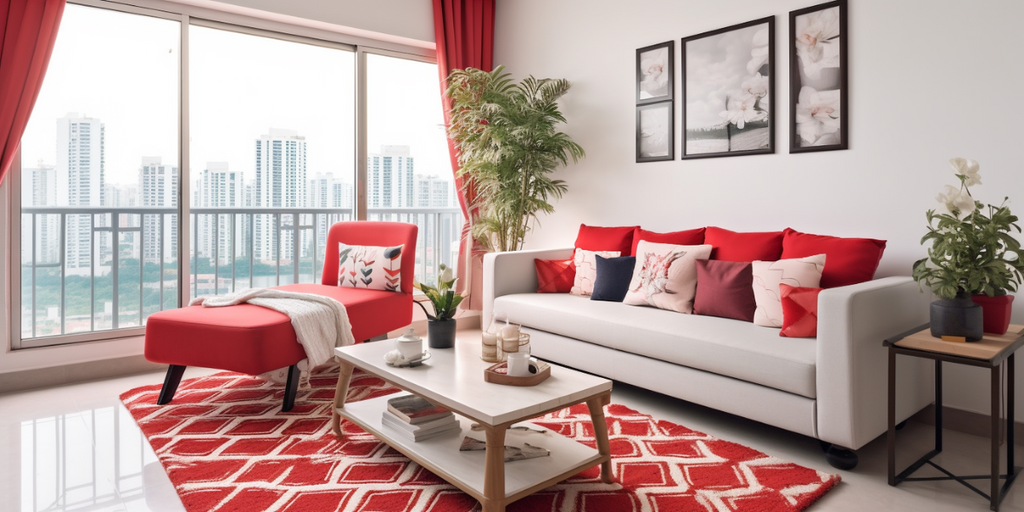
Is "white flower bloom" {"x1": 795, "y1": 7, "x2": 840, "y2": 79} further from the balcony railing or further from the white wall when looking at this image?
the balcony railing

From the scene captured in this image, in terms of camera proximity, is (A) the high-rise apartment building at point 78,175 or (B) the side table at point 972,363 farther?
(A) the high-rise apartment building at point 78,175

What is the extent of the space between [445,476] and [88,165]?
3.34 m

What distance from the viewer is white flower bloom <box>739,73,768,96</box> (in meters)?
3.45

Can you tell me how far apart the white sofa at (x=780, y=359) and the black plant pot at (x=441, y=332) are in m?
0.88

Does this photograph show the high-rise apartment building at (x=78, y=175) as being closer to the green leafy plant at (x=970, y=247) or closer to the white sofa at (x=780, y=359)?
the white sofa at (x=780, y=359)

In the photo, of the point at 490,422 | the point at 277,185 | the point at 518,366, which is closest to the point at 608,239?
the point at 518,366

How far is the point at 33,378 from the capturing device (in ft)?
11.4

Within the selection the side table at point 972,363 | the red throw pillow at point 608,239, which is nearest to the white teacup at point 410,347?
the side table at point 972,363

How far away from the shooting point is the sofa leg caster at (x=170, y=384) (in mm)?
3125

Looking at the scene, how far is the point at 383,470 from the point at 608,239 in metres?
2.21

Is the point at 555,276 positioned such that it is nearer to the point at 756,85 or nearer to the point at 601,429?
the point at 756,85

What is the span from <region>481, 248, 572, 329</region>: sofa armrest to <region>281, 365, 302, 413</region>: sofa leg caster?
131 centimetres

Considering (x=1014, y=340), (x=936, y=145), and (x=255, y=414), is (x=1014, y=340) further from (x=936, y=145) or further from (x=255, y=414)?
(x=255, y=414)

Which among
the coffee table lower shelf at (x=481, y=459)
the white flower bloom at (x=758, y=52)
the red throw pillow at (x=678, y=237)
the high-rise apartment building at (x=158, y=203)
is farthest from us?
the high-rise apartment building at (x=158, y=203)
